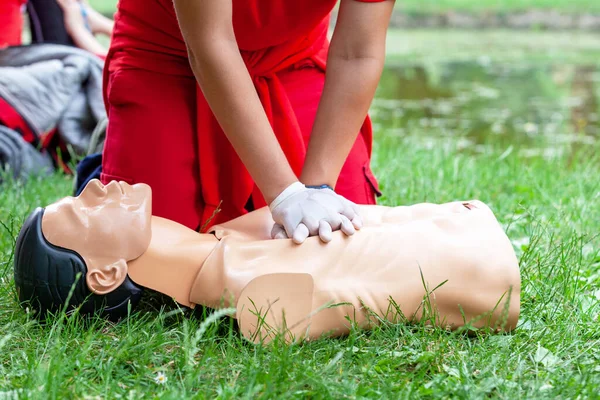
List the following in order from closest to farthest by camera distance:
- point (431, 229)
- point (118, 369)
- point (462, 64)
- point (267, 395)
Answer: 1. point (267, 395)
2. point (118, 369)
3. point (431, 229)
4. point (462, 64)

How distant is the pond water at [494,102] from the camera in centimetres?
495

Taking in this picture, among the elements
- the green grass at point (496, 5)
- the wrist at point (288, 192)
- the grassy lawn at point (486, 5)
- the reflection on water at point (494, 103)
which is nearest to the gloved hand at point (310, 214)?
the wrist at point (288, 192)

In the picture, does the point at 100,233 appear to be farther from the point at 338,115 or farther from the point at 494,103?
the point at 494,103

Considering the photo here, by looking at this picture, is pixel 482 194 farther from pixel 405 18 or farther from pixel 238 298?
pixel 405 18

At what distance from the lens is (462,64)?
8844 mm

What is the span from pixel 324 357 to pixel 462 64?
25.4ft

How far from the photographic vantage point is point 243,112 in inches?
70.0

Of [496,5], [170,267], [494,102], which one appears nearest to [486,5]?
[496,5]

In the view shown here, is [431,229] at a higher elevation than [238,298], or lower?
higher

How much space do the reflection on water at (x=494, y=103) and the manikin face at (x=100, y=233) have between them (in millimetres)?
2961

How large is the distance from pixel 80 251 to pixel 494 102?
514 centimetres

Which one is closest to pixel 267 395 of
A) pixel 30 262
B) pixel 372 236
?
pixel 372 236

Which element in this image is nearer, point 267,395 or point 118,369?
point 267,395

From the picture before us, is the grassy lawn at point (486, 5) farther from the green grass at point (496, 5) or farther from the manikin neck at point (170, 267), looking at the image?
the manikin neck at point (170, 267)
